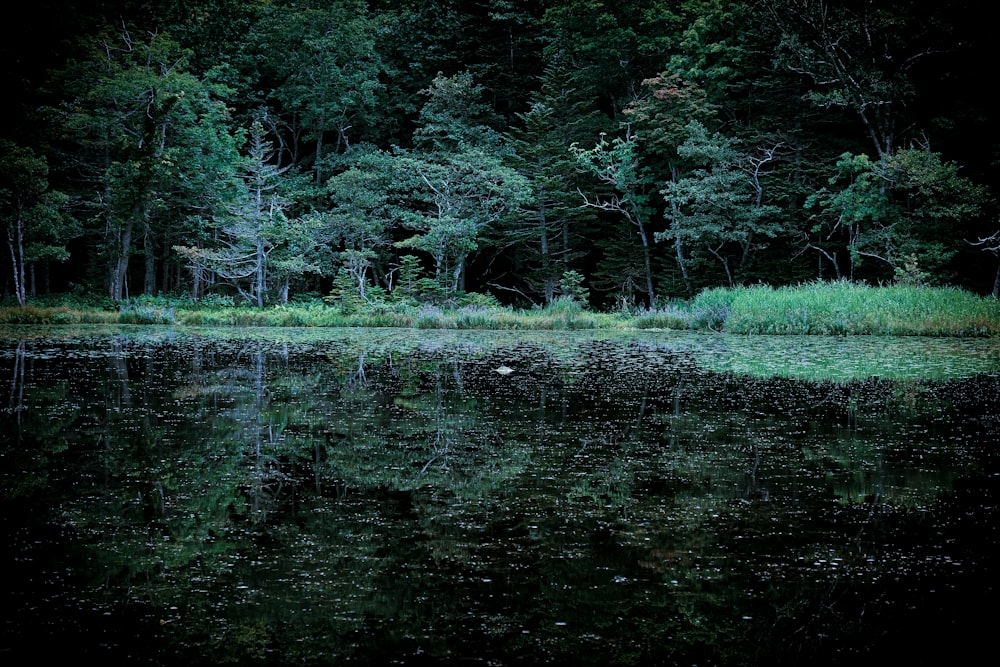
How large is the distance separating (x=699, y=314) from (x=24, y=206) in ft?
65.4

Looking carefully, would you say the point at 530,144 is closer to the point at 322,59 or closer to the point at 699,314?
the point at 322,59

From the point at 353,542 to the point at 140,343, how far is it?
42.6ft

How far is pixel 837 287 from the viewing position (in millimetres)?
19844

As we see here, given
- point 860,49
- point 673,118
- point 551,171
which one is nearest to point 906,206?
point 860,49

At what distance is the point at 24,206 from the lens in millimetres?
24469

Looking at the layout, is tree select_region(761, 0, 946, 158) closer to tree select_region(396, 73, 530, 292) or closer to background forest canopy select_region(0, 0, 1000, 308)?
background forest canopy select_region(0, 0, 1000, 308)

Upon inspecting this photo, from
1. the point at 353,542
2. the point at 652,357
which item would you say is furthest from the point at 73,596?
the point at 652,357

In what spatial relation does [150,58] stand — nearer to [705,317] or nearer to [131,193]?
[131,193]

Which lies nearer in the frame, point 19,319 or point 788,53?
point 19,319

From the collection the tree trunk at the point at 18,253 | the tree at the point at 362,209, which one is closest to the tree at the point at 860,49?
the tree at the point at 362,209

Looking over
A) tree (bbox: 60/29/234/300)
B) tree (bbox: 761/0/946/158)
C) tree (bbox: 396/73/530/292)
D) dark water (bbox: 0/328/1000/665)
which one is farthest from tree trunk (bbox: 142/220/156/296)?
tree (bbox: 761/0/946/158)

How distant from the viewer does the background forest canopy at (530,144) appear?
73.4 ft

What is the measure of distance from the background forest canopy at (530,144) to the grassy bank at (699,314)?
192 centimetres

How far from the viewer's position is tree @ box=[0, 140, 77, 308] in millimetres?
22688
